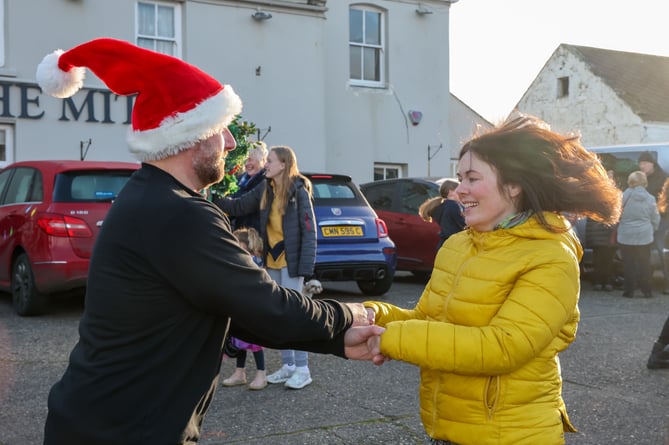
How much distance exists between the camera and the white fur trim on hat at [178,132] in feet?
7.74

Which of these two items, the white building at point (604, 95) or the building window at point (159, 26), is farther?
the white building at point (604, 95)

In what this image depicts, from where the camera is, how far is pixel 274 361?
265 inches

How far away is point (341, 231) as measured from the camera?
32.2 ft

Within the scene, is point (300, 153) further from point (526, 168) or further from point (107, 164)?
point (526, 168)

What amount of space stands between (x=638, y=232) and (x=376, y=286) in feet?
12.2

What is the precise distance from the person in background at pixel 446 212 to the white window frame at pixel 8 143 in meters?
9.06

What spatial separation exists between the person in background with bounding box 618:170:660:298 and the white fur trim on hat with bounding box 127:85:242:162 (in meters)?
9.41

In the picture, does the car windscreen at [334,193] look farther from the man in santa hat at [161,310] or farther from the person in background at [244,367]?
the man in santa hat at [161,310]

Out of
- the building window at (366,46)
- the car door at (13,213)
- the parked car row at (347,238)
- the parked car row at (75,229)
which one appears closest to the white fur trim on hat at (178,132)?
the parked car row at (75,229)

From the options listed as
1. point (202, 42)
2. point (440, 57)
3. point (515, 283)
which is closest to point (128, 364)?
point (515, 283)

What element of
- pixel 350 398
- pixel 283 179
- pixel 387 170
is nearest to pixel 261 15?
pixel 387 170

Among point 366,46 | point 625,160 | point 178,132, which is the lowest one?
point 178,132

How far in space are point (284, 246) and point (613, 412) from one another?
2694mm

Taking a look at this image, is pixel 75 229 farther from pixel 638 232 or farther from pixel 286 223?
pixel 638 232
